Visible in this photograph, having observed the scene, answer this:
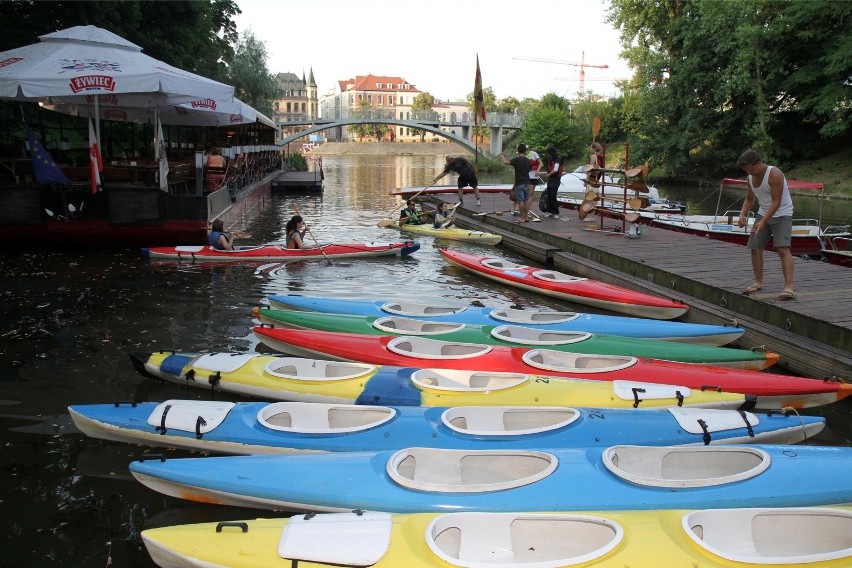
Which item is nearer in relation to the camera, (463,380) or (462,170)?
(463,380)

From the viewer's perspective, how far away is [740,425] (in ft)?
17.4

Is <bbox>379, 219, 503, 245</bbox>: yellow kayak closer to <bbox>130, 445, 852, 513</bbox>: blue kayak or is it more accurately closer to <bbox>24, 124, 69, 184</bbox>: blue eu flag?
<bbox>24, 124, 69, 184</bbox>: blue eu flag

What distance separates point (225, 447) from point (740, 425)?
4168mm

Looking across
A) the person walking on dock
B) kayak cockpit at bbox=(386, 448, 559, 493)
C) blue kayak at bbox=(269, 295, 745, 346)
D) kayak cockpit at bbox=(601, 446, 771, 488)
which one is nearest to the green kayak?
blue kayak at bbox=(269, 295, 745, 346)

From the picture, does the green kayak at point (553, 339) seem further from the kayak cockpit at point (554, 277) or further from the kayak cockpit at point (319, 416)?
the kayak cockpit at point (554, 277)

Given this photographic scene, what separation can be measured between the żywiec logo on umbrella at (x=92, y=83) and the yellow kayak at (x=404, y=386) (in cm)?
801

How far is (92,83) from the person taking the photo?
1269 cm

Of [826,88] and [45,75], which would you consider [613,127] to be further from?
[45,75]

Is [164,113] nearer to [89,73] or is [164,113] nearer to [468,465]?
[89,73]

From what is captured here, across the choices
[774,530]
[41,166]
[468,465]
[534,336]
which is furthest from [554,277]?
[41,166]

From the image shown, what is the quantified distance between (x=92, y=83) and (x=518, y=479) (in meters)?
12.0

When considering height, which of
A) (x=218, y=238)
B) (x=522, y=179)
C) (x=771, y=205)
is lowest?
(x=218, y=238)

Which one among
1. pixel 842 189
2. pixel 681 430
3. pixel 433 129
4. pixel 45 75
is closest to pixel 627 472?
pixel 681 430

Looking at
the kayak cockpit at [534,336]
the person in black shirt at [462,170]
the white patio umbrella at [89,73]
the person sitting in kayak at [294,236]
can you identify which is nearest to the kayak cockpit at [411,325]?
the kayak cockpit at [534,336]
